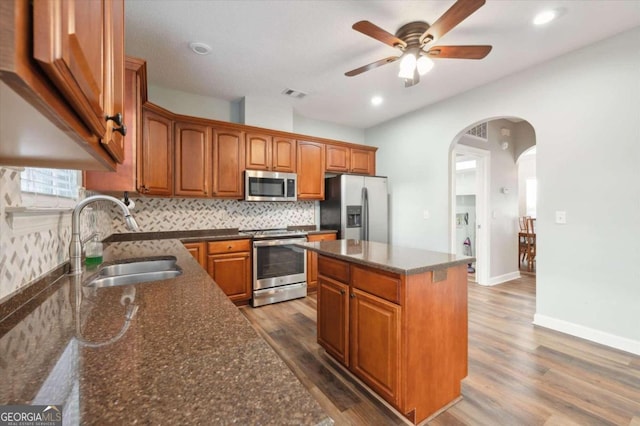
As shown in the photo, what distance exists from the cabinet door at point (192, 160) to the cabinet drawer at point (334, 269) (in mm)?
1978

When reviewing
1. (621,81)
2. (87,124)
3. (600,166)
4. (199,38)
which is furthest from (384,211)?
(87,124)

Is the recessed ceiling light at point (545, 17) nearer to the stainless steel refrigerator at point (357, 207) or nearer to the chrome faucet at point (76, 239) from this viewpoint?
the stainless steel refrigerator at point (357, 207)

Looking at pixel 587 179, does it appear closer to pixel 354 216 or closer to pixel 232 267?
pixel 354 216

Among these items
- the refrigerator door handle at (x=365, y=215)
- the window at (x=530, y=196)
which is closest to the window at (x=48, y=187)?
the refrigerator door handle at (x=365, y=215)

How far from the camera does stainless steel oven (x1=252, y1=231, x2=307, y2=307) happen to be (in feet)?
11.2

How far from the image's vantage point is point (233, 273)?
3.31 metres

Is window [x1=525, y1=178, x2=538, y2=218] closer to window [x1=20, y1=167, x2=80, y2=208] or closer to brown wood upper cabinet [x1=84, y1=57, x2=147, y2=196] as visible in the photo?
brown wood upper cabinet [x1=84, y1=57, x2=147, y2=196]

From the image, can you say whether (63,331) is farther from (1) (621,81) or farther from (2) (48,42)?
(1) (621,81)

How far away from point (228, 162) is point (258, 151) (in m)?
0.44

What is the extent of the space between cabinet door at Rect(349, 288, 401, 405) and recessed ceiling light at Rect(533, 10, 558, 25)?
8.33 ft

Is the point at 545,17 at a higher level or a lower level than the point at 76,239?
higher

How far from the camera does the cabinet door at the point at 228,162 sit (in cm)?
344

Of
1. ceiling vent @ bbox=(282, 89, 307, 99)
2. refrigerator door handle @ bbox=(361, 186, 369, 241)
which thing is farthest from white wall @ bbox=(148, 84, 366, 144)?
refrigerator door handle @ bbox=(361, 186, 369, 241)

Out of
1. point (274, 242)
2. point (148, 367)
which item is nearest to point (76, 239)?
point (148, 367)
